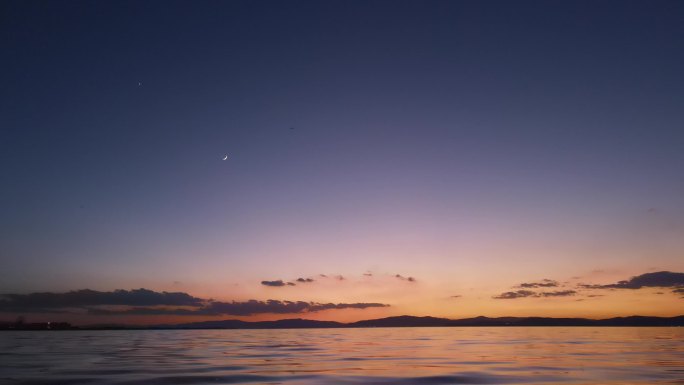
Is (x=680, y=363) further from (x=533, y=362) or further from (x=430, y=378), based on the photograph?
(x=430, y=378)

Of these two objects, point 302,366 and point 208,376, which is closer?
point 208,376

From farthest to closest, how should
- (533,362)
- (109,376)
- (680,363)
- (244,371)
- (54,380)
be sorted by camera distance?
(533,362), (680,363), (244,371), (109,376), (54,380)

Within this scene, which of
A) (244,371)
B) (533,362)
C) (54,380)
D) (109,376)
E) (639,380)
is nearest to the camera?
(639,380)

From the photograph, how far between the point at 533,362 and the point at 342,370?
10.9 metres

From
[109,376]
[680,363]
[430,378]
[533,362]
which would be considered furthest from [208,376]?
[680,363]

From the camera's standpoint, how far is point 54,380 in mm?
19656

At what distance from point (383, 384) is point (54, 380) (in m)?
13.3

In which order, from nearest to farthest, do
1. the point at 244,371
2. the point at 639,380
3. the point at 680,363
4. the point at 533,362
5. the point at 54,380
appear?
the point at 639,380, the point at 54,380, the point at 244,371, the point at 680,363, the point at 533,362

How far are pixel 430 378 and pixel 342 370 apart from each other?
5080 millimetres

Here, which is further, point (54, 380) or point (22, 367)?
point (22, 367)

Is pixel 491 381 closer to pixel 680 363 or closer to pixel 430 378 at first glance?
pixel 430 378

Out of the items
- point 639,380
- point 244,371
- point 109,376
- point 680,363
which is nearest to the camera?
point 639,380

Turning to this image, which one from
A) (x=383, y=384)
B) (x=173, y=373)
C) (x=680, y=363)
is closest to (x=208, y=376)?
(x=173, y=373)

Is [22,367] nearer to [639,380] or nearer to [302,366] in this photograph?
[302,366]
